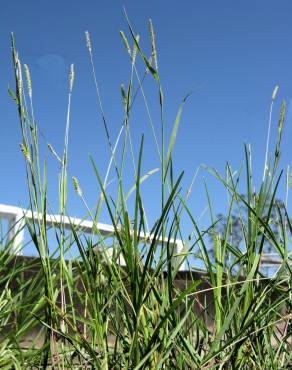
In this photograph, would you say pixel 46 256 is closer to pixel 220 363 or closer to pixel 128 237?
pixel 128 237

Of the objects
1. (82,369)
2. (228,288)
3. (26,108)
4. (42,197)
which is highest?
(26,108)

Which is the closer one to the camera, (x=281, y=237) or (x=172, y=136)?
(x=172, y=136)

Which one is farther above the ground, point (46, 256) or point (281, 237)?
point (281, 237)

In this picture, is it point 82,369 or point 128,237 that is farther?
point 82,369

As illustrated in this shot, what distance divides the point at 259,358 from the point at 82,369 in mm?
296

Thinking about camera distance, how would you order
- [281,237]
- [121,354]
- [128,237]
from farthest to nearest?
[281,237] → [121,354] → [128,237]

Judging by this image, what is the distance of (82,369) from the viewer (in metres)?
0.91

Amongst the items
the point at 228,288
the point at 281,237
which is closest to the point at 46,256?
the point at 228,288

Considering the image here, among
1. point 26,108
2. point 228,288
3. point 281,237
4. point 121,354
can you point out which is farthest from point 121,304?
point 281,237

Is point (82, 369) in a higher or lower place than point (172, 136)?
lower

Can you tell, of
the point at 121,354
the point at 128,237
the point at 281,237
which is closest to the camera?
the point at 128,237

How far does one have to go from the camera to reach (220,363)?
80 cm

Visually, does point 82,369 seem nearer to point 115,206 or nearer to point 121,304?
point 121,304

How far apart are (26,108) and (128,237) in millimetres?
320
